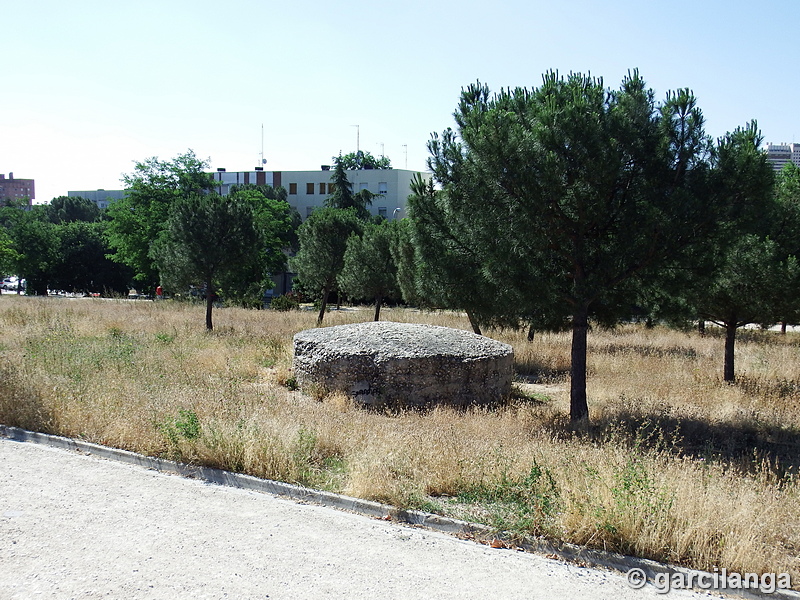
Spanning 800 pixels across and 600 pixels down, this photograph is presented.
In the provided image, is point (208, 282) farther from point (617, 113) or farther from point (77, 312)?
point (617, 113)

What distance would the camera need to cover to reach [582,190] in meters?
8.13

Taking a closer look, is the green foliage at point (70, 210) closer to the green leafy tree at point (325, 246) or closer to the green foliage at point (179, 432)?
the green leafy tree at point (325, 246)

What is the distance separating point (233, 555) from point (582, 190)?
608 centimetres

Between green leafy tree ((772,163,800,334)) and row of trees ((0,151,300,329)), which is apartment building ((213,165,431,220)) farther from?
green leafy tree ((772,163,800,334))

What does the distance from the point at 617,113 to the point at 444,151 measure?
13.8 ft

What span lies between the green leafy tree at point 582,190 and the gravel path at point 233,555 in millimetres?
4715

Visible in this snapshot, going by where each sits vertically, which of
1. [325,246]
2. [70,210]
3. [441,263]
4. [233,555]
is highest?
[70,210]

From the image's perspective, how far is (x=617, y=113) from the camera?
8.04 metres

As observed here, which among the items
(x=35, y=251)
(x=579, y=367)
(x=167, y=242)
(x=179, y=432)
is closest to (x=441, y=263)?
(x=579, y=367)

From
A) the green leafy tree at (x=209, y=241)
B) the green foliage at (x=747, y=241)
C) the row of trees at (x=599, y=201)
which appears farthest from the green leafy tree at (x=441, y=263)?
the green leafy tree at (x=209, y=241)

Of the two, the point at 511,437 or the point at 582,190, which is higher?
the point at 582,190

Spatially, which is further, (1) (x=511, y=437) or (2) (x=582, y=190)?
(2) (x=582, y=190)

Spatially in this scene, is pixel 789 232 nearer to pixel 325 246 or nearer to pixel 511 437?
pixel 511 437

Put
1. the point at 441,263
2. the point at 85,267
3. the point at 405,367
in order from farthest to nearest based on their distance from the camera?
the point at 85,267, the point at 441,263, the point at 405,367
